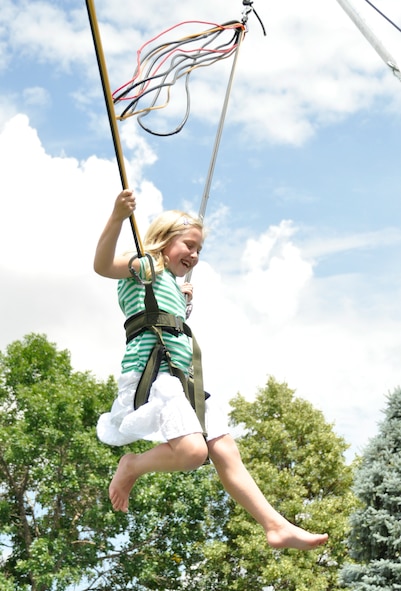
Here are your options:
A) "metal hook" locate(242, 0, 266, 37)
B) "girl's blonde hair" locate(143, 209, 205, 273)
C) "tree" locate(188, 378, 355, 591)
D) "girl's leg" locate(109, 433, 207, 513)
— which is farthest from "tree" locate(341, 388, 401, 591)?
"tree" locate(188, 378, 355, 591)

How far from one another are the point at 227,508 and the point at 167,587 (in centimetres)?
273

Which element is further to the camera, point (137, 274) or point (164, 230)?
point (164, 230)

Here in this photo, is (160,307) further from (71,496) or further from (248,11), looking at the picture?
(71,496)

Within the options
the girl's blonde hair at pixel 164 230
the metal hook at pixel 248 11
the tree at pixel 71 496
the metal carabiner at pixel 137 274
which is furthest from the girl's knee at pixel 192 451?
the tree at pixel 71 496

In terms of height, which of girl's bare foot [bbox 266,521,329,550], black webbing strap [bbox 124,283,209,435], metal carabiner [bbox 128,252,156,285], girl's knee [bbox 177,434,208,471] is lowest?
girl's bare foot [bbox 266,521,329,550]

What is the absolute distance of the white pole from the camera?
6.05 metres

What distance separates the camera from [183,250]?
4309mm

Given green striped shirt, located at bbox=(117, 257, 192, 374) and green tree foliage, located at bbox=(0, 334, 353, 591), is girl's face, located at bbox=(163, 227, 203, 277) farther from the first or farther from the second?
green tree foliage, located at bbox=(0, 334, 353, 591)

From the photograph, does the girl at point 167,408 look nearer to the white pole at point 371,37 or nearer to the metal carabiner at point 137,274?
the metal carabiner at point 137,274

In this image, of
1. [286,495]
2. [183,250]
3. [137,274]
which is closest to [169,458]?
[137,274]

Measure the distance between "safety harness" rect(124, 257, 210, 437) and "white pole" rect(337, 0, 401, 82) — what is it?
2.95m

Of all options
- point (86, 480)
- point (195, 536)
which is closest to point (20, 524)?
point (86, 480)

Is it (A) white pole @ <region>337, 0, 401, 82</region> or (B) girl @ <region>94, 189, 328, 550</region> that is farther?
(A) white pole @ <region>337, 0, 401, 82</region>

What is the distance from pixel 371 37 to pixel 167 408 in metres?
3.61
